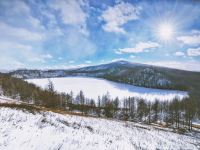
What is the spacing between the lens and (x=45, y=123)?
24.5 m

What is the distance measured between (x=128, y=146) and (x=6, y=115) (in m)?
16.6

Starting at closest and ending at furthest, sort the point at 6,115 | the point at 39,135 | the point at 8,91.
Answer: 1. the point at 39,135
2. the point at 6,115
3. the point at 8,91

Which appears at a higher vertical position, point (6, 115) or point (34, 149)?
point (6, 115)

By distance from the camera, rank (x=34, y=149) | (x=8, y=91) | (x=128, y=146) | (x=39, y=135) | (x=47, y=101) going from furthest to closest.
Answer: (x=8, y=91), (x=47, y=101), (x=128, y=146), (x=39, y=135), (x=34, y=149)

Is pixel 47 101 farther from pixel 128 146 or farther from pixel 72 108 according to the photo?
pixel 128 146

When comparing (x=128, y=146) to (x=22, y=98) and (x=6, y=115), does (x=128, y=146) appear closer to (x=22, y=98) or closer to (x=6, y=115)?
(x=6, y=115)

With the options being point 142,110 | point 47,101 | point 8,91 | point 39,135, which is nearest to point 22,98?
point 8,91

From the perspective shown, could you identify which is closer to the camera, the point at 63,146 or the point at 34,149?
the point at 34,149

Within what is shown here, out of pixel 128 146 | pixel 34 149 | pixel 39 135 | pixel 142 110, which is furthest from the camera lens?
pixel 142 110

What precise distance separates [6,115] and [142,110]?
77196 mm

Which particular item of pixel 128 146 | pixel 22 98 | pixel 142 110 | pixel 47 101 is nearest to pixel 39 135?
pixel 128 146

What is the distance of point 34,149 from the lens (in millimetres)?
16047

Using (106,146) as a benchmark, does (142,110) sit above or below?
below

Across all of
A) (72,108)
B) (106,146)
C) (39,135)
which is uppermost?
(39,135)
